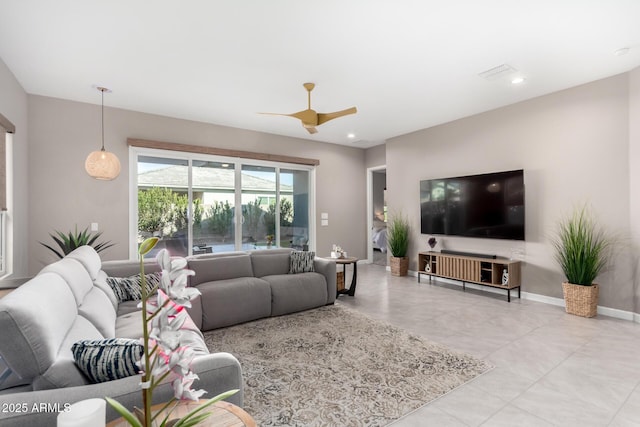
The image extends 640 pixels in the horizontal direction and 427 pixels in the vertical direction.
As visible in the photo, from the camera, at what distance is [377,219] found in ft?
33.7

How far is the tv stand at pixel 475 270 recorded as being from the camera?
4488 millimetres

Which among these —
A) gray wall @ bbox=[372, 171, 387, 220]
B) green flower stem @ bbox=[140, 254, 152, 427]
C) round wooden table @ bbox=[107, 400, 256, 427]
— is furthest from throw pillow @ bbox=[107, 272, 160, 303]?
gray wall @ bbox=[372, 171, 387, 220]

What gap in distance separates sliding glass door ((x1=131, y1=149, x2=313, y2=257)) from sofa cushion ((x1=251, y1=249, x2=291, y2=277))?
1.65 metres

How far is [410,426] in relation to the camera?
6.23ft

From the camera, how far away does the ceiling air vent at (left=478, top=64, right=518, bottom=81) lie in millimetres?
3473

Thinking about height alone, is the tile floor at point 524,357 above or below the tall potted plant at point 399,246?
below

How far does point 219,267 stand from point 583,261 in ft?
14.1

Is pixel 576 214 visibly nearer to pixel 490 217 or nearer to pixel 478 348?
pixel 490 217

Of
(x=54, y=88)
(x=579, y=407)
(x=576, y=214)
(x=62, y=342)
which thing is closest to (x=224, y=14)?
(x=62, y=342)

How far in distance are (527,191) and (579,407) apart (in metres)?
3.21

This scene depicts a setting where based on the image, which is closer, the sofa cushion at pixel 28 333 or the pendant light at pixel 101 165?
the sofa cushion at pixel 28 333

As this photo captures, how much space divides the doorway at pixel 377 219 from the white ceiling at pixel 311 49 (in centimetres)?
315

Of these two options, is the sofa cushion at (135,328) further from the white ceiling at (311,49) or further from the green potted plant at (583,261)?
the green potted plant at (583,261)

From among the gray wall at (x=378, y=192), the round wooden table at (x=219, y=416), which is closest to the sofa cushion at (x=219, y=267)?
the round wooden table at (x=219, y=416)
